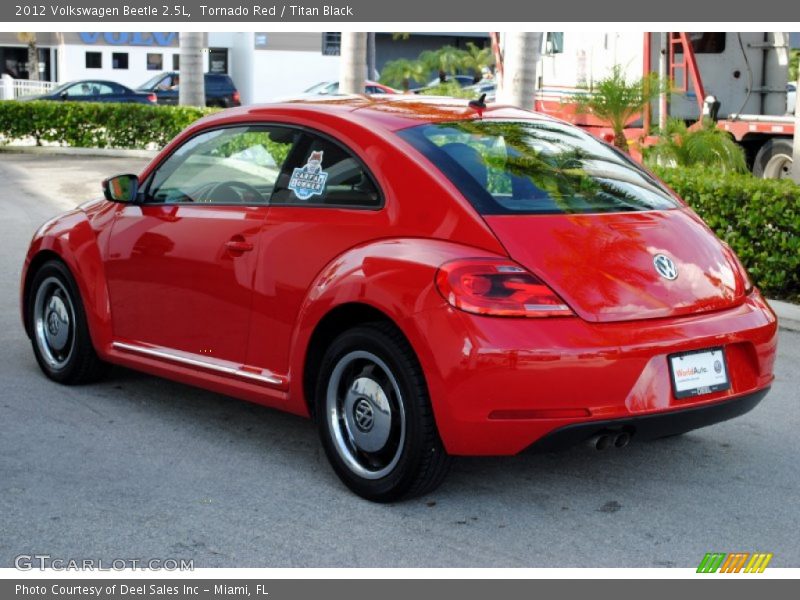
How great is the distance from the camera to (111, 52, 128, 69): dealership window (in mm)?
54750

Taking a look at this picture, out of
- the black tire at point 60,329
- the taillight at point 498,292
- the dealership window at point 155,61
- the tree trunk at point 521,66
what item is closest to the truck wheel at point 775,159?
the tree trunk at point 521,66

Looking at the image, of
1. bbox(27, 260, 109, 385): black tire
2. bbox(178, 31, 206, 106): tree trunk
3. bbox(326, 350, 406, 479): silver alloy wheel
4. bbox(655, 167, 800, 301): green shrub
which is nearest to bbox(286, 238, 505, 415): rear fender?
bbox(326, 350, 406, 479): silver alloy wheel

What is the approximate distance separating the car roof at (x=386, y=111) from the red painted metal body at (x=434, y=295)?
0.6 inches

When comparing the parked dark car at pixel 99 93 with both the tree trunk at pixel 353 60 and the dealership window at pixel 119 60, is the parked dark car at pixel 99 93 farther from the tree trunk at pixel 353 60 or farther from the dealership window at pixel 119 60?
the tree trunk at pixel 353 60

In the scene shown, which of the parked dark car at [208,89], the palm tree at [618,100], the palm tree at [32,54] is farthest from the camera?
the palm tree at [32,54]

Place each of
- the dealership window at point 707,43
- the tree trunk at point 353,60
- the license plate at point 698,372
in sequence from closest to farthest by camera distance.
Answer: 1. the license plate at point 698,372
2. the tree trunk at point 353,60
3. the dealership window at point 707,43

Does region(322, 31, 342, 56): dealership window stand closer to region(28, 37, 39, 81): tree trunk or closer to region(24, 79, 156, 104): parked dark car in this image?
region(28, 37, 39, 81): tree trunk

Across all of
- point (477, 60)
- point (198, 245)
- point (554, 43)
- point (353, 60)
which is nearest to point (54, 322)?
point (198, 245)

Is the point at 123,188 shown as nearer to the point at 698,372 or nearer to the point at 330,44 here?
the point at 698,372

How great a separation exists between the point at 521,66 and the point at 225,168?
856cm

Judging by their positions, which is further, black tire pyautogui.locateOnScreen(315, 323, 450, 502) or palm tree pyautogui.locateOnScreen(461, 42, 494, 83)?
palm tree pyautogui.locateOnScreen(461, 42, 494, 83)

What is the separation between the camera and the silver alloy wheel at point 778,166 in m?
16.5

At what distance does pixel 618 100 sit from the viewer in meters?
13.9

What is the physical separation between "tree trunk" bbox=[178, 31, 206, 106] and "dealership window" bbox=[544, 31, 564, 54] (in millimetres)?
6169
